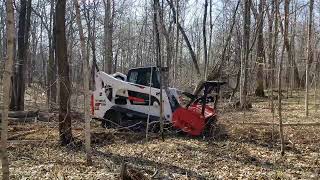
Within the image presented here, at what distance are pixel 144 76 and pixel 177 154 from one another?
→ 4016 mm

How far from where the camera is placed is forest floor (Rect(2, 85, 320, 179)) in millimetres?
7703

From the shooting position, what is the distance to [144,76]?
503 inches

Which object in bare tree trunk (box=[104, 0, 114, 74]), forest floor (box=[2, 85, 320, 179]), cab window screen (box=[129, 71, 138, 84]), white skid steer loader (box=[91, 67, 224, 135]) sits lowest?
forest floor (box=[2, 85, 320, 179])

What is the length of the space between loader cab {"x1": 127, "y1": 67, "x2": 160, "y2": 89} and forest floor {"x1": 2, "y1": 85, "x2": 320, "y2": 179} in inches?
67.5

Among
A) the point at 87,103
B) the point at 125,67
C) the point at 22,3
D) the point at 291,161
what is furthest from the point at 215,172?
the point at 125,67

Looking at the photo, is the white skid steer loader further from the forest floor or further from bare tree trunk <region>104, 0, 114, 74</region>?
bare tree trunk <region>104, 0, 114, 74</region>

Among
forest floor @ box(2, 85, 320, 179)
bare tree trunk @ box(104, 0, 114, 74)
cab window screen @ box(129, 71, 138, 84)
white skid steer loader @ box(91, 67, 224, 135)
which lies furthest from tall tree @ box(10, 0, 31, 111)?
bare tree trunk @ box(104, 0, 114, 74)

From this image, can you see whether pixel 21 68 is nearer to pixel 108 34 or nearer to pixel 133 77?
pixel 133 77

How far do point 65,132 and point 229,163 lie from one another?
14.1 feet

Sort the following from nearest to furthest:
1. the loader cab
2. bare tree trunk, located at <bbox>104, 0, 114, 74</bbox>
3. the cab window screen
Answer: the loader cab, the cab window screen, bare tree trunk, located at <bbox>104, 0, 114, 74</bbox>

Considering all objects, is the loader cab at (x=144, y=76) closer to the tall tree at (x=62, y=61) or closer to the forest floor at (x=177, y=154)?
the forest floor at (x=177, y=154)

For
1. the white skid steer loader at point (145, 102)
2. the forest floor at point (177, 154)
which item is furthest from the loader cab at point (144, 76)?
the forest floor at point (177, 154)

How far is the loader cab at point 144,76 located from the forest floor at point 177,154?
1714mm

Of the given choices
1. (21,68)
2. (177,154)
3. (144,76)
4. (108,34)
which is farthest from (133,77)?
(108,34)
